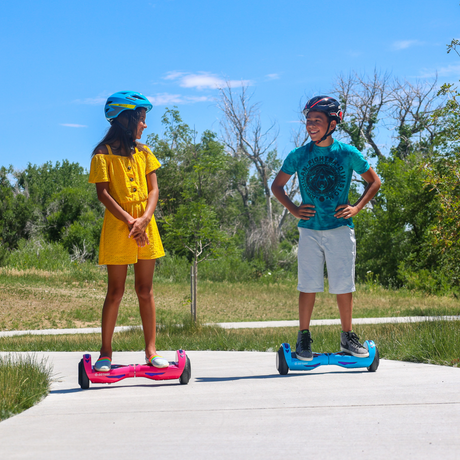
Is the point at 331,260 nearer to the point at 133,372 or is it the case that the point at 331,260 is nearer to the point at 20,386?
the point at 133,372

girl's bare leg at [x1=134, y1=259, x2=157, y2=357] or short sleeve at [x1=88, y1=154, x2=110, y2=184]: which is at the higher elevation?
short sleeve at [x1=88, y1=154, x2=110, y2=184]

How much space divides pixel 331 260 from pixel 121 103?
6.78ft

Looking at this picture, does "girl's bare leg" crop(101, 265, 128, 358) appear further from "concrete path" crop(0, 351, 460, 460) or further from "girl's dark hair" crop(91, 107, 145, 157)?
"girl's dark hair" crop(91, 107, 145, 157)

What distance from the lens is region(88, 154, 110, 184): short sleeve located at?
4.18 meters

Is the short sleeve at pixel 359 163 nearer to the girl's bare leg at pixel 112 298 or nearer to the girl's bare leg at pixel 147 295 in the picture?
the girl's bare leg at pixel 147 295

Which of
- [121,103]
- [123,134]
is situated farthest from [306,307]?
[121,103]

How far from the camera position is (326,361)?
448 cm

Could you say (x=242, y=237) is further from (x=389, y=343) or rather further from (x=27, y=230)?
(x=389, y=343)

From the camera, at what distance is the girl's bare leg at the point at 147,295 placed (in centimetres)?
430

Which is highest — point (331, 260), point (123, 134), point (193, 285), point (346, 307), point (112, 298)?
point (123, 134)

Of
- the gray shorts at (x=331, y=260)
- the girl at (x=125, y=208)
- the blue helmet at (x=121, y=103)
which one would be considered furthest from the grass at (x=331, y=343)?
the blue helmet at (x=121, y=103)

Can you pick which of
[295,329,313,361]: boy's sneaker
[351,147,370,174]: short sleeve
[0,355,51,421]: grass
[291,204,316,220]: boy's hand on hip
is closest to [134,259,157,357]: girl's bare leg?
[0,355,51,421]: grass

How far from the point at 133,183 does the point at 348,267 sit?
1817mm

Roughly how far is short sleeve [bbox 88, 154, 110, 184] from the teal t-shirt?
1573mm
